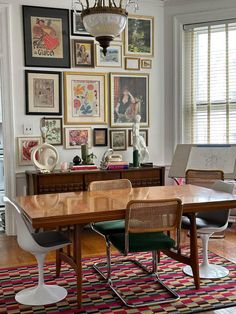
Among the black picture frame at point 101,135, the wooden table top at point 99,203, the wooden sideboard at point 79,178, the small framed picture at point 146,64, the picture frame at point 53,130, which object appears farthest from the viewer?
the small framed picture at point 146,64

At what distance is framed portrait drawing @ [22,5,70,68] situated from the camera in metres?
4.83

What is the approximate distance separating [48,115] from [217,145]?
2.04m

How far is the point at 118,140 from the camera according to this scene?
5.33 m

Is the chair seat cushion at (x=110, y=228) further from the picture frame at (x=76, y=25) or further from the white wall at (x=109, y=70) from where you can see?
the picture frame at (x=76, y=25)

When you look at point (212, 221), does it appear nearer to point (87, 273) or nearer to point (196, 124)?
A: point (87, 273)

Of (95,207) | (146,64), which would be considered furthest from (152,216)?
(146,64)

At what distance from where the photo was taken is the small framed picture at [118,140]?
209 inches

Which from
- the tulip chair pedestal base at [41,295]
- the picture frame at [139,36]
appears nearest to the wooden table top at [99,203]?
the tulip chair pedestal base at [41,295]

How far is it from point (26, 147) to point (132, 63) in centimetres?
172

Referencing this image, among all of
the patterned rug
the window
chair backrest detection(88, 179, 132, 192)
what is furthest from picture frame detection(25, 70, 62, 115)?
the patterned rug

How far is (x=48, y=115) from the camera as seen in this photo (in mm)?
4969

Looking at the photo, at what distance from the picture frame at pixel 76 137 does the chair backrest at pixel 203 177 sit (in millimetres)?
1330

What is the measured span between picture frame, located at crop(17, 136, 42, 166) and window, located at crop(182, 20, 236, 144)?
1.96 meters

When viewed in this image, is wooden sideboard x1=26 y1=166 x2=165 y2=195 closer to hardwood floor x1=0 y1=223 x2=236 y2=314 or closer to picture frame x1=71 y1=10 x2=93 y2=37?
hardwood floor x1=0 y1=223 x2=236 y2=314
